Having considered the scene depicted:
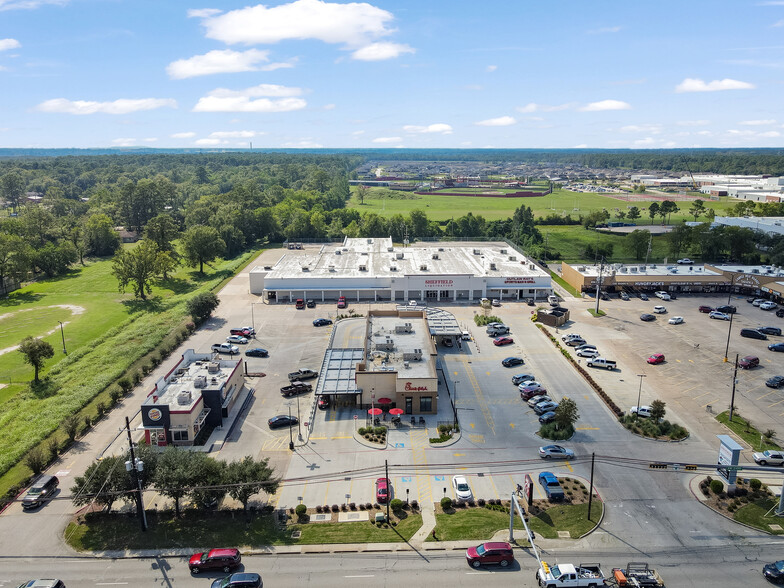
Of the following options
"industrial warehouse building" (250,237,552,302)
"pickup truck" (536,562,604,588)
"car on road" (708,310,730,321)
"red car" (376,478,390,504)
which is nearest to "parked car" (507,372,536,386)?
"red car" (376,478,390,504)

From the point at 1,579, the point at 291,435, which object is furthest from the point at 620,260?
the point at 1,579

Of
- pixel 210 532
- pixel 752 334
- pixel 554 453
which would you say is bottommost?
pixel 210 532

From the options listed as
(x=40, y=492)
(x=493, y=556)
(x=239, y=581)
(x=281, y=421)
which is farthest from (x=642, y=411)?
(x=40, y=492)

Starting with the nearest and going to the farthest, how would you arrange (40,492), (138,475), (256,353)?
(138,475), (40,492), (256,353)

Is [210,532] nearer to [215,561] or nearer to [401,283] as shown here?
[215,561]

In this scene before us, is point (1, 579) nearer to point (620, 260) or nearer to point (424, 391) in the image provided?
point (424, 391)
